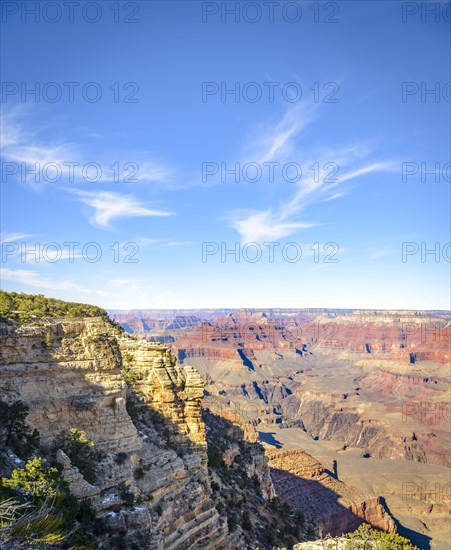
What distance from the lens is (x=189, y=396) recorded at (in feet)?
84.5

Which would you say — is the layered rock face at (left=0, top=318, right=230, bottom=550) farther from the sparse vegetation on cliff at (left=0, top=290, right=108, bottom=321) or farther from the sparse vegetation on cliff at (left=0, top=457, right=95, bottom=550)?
the sparse vegetation on cliff at (left=0, top=457, right=95, bottom=550)

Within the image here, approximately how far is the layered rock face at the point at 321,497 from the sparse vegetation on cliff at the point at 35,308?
41.7 m

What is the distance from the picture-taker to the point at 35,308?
70.3 ft

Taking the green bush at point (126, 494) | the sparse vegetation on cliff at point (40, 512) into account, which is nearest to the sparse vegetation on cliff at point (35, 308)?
the sparse vegetation on cliff at point (40, 512)

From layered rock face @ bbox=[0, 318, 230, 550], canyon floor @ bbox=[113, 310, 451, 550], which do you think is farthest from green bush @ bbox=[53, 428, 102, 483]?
canyon floor @ bbox=[113, 310, 451, 550]

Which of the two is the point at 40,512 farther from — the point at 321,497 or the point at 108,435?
the point at 321,497

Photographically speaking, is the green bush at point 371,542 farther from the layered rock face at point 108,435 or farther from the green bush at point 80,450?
the green bush at point 80,450

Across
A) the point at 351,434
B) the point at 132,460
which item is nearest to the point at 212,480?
the point at 132,460

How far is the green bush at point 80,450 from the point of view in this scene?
57.4 feet

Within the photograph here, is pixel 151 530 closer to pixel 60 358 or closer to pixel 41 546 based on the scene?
pixel 60 358

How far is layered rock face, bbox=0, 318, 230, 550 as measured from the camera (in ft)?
56.2

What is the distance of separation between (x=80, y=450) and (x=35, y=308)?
7.13 meters

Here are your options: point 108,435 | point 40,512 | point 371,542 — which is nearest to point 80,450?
point 108,435

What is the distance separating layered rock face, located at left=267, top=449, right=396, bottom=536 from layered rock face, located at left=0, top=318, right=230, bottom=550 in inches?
1470
